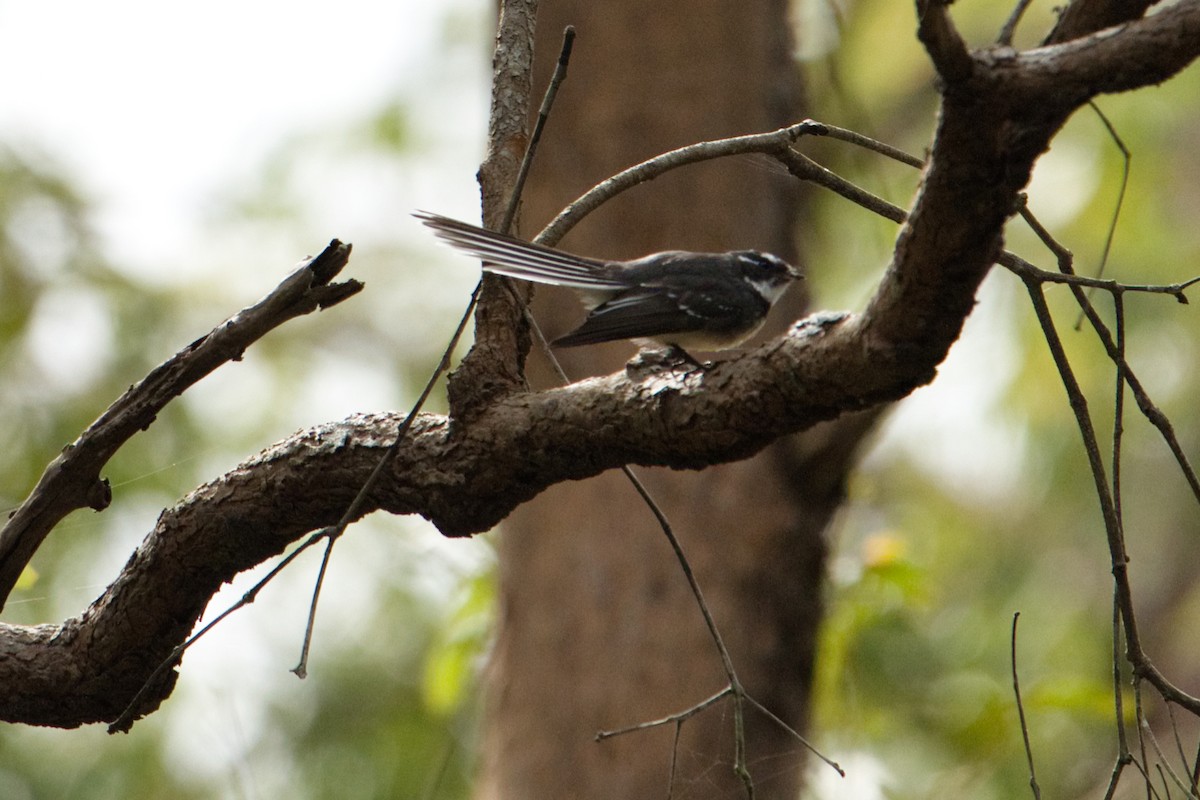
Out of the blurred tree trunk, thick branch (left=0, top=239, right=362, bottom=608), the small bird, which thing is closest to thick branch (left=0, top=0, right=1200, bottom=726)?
thick branch (left=0, top=239, right=362, bottom=608)

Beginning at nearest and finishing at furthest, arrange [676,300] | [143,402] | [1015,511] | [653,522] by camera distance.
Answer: [143,402] < [676,300] < [653,522] < [1015,511]

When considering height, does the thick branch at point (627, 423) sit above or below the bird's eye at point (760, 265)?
below

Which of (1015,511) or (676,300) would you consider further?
(1015,511)

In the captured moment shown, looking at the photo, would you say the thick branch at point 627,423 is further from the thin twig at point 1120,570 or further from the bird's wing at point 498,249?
the thin twig at point 1120,570

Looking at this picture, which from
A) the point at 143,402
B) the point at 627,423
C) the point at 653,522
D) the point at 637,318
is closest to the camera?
the point at 627,423

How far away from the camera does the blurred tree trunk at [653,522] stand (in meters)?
4.83

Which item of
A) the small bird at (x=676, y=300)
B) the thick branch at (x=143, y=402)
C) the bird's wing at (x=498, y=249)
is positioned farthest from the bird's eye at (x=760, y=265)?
the thick branch at (x=143, y=402)

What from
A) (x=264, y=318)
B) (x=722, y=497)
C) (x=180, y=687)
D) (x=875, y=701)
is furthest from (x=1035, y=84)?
(x=180, y=687)

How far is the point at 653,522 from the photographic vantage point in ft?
16.8

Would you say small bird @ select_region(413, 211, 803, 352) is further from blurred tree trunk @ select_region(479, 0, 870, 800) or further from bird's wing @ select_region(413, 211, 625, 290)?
blurred tree trunk @ select_region(479, 0, 870, 800)

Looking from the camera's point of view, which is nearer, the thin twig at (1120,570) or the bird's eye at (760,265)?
the thin twig at (1120,570)

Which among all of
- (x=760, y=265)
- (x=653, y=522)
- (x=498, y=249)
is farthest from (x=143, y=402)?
(x=653, y=522)

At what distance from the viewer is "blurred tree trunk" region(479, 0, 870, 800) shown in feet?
15.9

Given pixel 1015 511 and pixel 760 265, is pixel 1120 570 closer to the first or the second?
pixel 760 265
